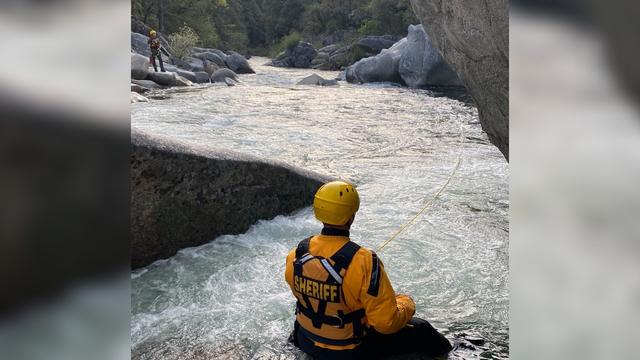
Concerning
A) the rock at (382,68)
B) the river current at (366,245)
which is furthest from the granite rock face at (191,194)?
the rock at (382,68)

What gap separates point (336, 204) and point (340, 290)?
1.41 feet

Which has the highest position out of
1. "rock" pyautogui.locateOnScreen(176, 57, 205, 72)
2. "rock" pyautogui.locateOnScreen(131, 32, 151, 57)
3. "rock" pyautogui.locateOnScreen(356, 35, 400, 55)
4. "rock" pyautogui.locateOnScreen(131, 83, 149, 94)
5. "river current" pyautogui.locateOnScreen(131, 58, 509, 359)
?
"rock" pyautogui.locateOnScreen(356, 35, 400, 55)

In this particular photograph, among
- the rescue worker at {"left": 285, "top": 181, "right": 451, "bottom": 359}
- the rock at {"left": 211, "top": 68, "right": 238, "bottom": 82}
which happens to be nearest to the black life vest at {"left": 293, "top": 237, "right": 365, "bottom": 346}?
the rescue worker at {"left": 285, "top": 181, "right": 451, "bottom": 359}

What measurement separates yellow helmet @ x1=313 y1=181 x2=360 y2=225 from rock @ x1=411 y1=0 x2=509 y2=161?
7.81ft

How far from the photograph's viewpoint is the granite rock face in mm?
4582

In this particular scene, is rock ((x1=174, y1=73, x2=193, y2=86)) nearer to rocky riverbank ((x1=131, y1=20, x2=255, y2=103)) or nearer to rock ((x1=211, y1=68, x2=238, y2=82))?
rocky riverbank ((x1=131, y1=20, x2=255, y2=103))

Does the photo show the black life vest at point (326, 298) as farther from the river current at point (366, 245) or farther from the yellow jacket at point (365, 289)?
the river current at point (366, 245)

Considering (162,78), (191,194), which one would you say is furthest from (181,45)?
(191,194)

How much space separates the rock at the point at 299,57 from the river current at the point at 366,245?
1164 inches

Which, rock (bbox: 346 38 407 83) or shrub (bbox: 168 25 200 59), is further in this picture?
shrub (bbox: 168 25 200 59)

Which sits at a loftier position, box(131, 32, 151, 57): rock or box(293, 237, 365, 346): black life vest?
box(131, 32, 151, 57): rock

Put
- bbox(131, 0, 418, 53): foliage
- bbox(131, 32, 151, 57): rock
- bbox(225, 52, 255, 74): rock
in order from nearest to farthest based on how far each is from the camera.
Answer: bbox(131, 32, 151, 57): rock, bbox(225, 52, 255, 74): rock, bbox(131, 0, 418, 53): foliage
